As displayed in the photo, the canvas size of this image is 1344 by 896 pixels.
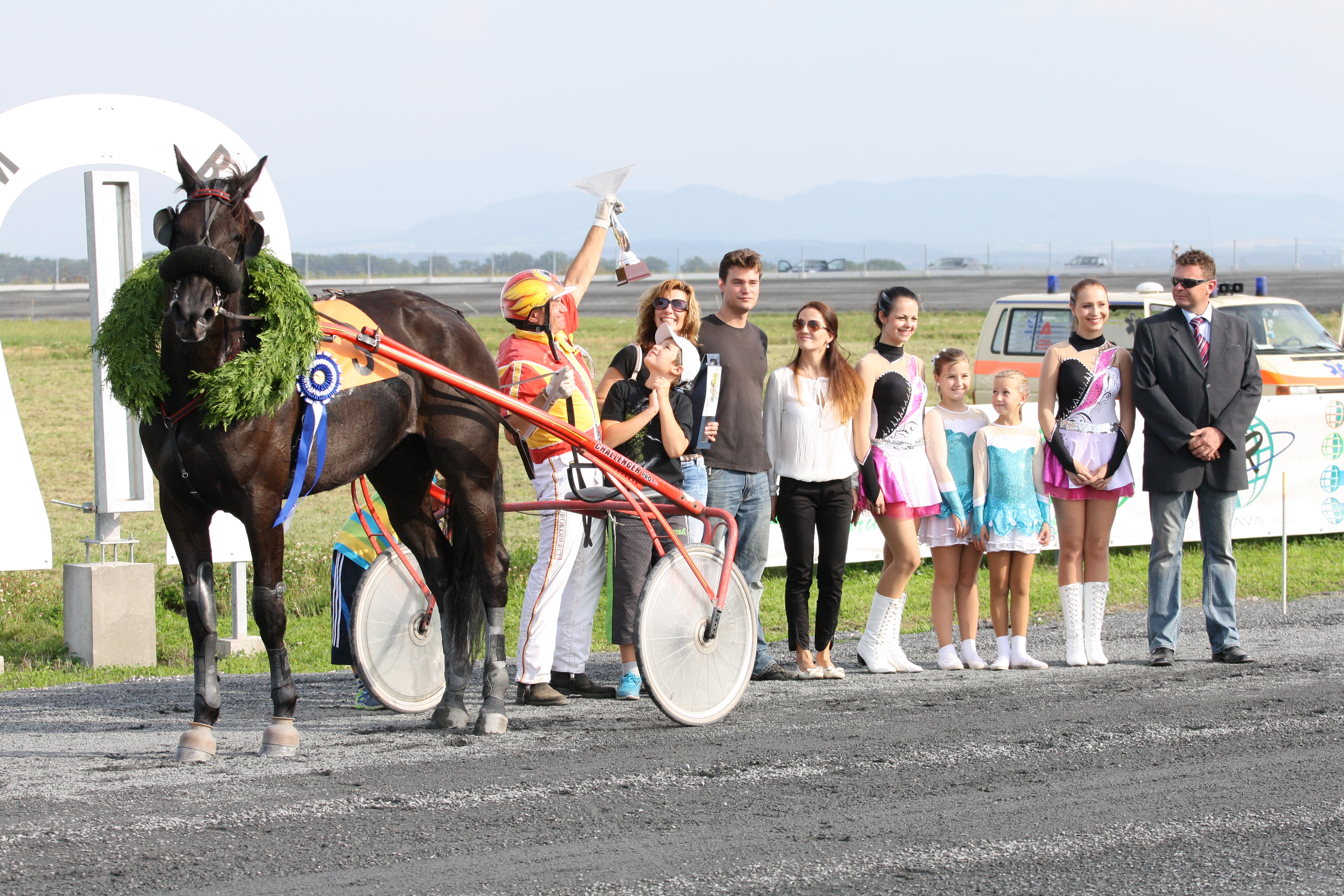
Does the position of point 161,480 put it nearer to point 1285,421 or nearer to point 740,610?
point 740,610

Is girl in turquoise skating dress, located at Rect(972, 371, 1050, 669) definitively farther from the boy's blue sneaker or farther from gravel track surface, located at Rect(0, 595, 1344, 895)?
the boy's blue sneaker

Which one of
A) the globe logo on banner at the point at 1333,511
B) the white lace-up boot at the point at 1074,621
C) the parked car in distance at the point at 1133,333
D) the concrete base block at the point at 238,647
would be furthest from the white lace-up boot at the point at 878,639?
the parked car in distance at the point at 1133,333

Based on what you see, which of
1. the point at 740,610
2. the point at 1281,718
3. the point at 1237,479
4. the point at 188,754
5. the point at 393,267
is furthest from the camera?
the point at 393,267

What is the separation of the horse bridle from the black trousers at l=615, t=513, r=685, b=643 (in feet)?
7.35

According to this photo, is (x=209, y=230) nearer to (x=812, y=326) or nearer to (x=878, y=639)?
(x=812, y=326)

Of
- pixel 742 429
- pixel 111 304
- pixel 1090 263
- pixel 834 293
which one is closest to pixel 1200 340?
pixel 742 429

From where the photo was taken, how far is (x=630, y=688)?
22.4 ft

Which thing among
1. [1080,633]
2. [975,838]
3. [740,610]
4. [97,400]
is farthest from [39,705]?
[1080,633]

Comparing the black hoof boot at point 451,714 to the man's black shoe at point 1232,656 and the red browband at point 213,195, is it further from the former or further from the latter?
the man's black shoe at point 1232,656

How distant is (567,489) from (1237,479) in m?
3.63

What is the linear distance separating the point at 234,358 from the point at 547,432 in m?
1.65

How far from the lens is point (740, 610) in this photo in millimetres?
6441

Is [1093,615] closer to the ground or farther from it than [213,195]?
closer to the ground

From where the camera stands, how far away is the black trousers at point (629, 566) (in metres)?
6.87
